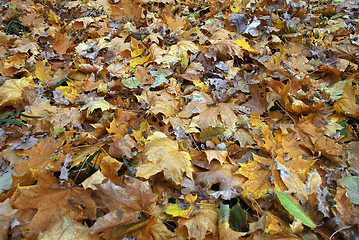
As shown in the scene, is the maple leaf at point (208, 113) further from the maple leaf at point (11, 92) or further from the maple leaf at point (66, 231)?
the maple leaf at point (11, 92)

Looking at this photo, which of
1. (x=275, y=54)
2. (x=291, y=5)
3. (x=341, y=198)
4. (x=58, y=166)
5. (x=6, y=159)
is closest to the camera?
(x=341, y=198)

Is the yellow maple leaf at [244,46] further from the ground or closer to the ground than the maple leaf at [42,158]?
further from the ground

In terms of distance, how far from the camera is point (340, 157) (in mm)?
1510

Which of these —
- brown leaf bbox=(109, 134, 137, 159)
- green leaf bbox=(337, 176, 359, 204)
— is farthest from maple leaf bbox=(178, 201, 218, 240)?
green leaf bbox=(337, 176, 359, 204)

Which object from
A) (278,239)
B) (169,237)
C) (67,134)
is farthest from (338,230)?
(67,134)

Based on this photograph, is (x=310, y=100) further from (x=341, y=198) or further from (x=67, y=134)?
(x=67, y=134)

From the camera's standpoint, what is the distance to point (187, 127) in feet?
5.72

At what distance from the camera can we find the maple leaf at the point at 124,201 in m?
1.11

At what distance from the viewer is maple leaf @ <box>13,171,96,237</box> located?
3.76ft

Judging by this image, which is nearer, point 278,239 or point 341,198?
point 278,239

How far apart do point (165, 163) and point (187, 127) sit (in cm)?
49

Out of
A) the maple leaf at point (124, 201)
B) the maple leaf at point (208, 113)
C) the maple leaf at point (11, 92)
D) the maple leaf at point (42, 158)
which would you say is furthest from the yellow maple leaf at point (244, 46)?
the maple leaf at point (11, 92)

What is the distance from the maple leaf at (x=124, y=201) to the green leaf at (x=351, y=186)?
1.17 m

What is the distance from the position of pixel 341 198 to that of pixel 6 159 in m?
2.30
